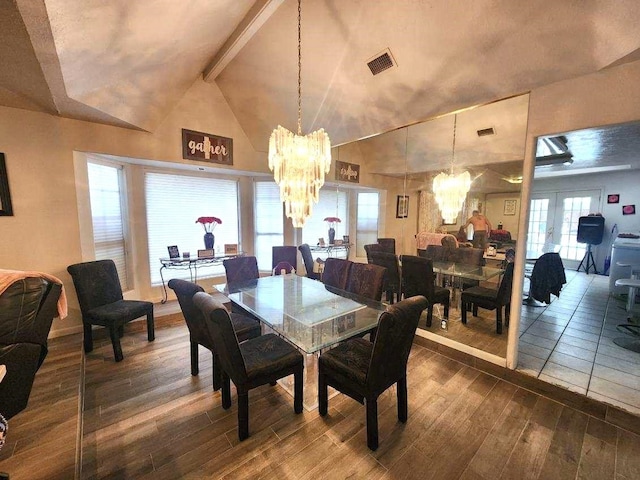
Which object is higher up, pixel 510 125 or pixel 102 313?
pixel 510 125

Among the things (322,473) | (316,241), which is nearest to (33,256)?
(322,473)

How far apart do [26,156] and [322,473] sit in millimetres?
3728

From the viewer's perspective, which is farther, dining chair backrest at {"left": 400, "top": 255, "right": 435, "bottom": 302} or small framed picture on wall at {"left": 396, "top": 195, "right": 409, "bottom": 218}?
small framed picture on wall at {"left": 396, "top": 195, "right": 409, "bottom": 218}

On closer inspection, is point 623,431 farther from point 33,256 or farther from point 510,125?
point 33,256

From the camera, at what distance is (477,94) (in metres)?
2.27

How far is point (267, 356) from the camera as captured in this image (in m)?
1.75

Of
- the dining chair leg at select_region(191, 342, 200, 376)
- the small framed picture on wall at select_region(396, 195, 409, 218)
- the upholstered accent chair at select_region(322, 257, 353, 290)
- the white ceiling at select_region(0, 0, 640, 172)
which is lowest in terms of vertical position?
the dining chair leg at select_region(191, 342, 200, 376)

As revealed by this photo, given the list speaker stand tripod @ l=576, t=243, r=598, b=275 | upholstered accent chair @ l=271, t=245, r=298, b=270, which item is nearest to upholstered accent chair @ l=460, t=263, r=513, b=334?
upholstered accent chair @ l=271, t=245, r=298, b=270

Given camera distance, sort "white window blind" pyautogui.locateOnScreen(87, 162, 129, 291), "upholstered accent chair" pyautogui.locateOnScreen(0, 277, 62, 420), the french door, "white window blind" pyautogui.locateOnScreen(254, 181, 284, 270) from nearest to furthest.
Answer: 1. "upholstered accent chair" pyautogui.locateOnScreen(0, 277, 62, 420)
2. the french door
3. "white window blind" pyautogui.locateOnScreen(87, 162, 129, 291)
4. "white window blind" pyautogui.locateOnScreen(254, 181, 284, 270)

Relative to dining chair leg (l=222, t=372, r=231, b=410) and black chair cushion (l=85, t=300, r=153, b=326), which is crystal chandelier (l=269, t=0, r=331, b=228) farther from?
black chair cushion (l=85, t=300, r=153, b=326)

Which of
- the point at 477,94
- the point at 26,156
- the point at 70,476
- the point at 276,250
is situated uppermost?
the point at 477,94

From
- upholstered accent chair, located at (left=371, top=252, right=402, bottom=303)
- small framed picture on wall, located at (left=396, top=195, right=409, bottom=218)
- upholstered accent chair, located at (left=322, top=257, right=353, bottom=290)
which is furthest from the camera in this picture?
small framed picture on wall, located at (left=396, top=195, right=409, bottom=218)

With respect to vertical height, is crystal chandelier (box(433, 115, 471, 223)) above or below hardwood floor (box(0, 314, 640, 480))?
above

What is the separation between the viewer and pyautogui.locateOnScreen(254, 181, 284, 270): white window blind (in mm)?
4613
